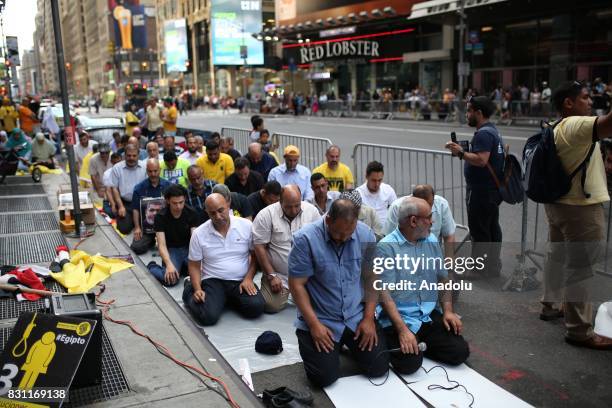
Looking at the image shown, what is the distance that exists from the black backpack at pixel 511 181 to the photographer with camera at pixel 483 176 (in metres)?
0.05

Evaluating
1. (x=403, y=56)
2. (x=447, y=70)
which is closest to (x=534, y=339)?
(x=447, y=70)

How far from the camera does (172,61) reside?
299ft

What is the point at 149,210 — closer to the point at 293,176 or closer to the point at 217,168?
the point at 217,168

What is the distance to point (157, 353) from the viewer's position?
4.93m

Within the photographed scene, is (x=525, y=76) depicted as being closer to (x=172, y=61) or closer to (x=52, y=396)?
(x=52, y=396)

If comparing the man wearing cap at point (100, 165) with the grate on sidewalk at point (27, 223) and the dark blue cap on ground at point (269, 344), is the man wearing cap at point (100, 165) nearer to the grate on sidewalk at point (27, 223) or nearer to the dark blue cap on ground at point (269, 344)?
the grate on sidewalk at point (27, 223)

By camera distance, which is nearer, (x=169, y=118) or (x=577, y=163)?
(x=577, y=163)

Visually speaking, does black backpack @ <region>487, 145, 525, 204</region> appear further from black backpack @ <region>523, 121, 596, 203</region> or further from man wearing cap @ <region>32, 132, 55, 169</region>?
man wearing cap @ <region>32, 132, 55, 169</region>

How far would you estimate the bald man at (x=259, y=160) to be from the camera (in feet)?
32.8

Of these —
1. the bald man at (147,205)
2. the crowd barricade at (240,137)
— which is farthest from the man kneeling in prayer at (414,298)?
the crowd barricade at (240,137)

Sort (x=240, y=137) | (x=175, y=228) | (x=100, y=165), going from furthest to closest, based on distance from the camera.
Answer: (x=240, y=137), (x=100, y=165), (x=175, y=228)

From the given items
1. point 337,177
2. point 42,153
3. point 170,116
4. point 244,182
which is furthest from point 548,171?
point 170,116

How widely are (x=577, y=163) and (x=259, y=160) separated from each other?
619 cm

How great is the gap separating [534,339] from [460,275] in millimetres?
933
